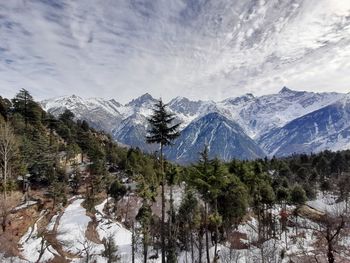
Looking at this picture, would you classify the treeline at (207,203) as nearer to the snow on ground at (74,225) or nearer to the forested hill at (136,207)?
the forested hill at (136,207)

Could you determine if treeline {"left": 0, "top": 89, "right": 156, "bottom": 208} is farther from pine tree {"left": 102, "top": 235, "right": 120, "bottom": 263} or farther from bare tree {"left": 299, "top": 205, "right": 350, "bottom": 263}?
bare tree {"left": 299, "top": 205, "right": 350, "bottom": 263}

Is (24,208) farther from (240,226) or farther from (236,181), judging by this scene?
(240,226)

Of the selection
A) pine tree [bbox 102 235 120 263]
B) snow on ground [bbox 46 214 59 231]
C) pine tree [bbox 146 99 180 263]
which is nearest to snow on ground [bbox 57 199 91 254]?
snow on ground [bbox 46 214 59 231]

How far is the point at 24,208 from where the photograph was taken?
76625mm

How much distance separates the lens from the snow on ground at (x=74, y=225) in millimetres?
76188

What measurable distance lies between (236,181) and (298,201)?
26.2 metres

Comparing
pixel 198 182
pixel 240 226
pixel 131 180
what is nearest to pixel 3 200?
pixel 198 182

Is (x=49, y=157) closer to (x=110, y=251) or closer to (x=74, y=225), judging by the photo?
(x=74, y=225)

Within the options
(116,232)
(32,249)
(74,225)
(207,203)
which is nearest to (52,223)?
(74,225)

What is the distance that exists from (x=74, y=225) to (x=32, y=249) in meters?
18.1

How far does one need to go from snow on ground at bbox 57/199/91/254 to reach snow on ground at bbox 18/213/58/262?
5.29 metres

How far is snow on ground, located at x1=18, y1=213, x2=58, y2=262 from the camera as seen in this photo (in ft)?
208

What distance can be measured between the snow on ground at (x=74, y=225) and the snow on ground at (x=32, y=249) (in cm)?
529

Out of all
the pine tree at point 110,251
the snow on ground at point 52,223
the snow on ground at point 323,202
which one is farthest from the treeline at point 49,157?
the snow on ground at point 323,202
